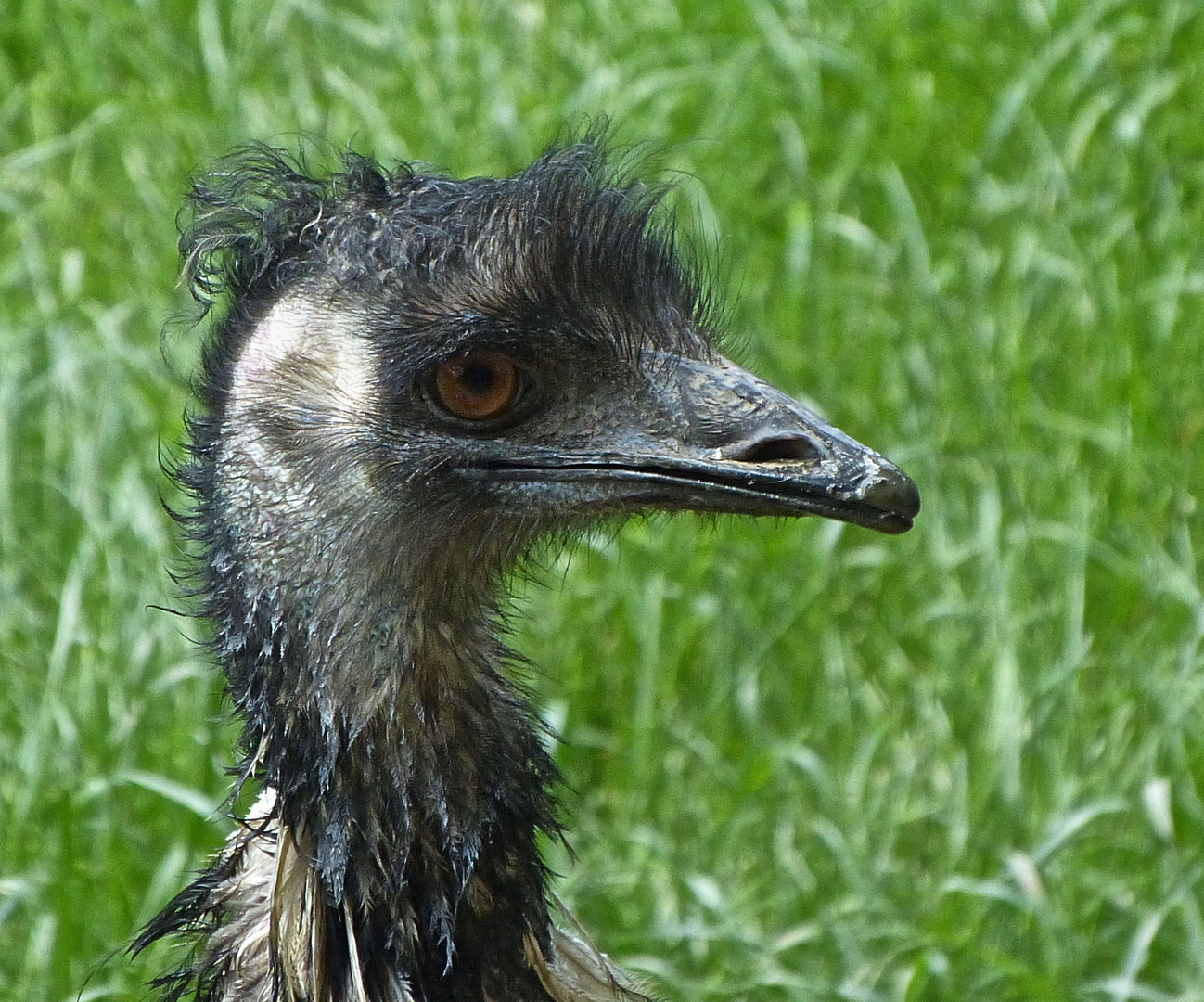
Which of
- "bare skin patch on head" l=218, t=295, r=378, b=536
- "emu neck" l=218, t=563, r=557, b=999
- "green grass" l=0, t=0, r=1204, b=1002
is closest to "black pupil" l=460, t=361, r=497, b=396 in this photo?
"bare skin patch on head" l=218, t=295, r=378, b=536

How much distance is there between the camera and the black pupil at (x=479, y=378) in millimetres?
2715

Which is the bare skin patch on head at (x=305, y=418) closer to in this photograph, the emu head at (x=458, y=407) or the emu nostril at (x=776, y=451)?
the emu head at (x=458, y=407)

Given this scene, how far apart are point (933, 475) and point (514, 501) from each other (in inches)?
95.9

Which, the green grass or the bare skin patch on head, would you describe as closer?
the bare skin patch on head

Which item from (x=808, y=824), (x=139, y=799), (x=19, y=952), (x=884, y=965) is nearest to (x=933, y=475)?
(x=808, y=824)

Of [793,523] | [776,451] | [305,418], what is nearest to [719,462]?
[776,451]

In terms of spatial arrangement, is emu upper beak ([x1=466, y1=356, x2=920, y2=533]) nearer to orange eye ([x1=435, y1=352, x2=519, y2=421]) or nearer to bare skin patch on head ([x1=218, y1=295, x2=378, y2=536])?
orange eye ([x1=435, y1=352, x2=519, y2=421])

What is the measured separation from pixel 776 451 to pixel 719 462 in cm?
8

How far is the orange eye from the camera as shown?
271cm

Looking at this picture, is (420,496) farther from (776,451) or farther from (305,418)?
(776,451)

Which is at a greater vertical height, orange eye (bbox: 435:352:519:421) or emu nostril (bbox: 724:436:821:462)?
orange eye (bbox: 435:352:519:421)

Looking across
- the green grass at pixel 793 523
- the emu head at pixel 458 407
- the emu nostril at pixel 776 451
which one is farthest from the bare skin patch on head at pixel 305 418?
the green grass at pixel 793 523

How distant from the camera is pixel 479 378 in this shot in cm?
273

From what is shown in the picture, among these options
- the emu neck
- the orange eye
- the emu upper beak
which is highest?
the orange eye
